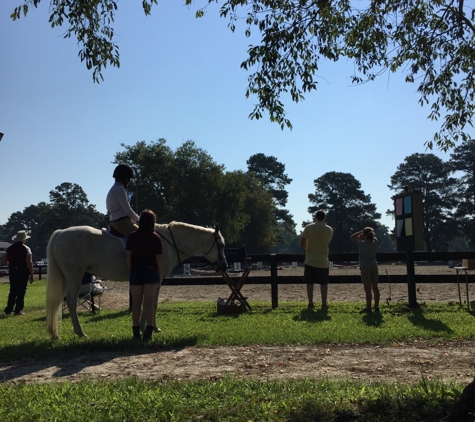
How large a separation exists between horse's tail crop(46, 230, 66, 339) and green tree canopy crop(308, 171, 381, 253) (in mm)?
78941

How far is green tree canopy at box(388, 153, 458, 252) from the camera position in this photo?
260 feet

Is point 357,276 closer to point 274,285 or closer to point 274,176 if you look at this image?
point 274,285

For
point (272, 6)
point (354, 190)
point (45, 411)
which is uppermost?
point (354, 190)

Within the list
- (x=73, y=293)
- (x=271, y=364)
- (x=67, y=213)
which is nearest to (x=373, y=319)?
(x=271, y=364)

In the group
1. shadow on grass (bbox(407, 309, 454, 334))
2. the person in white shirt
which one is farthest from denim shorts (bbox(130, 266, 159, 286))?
shadow on grass (bbox(407, 309, 454, 334))

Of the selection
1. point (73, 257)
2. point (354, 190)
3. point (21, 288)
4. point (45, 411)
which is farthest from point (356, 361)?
point (354, 190)

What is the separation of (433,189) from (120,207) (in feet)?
270

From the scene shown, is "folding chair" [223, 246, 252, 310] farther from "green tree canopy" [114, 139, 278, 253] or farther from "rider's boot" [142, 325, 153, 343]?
"green tree canopy" [114, 139, 278, 253]

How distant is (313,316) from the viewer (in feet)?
33.9

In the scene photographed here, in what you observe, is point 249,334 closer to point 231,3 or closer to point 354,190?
point 231,3

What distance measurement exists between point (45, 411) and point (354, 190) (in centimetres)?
8877

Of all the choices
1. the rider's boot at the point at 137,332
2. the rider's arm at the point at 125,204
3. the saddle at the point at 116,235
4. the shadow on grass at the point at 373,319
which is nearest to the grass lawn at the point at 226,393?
the rider's boot at the point at 137,332

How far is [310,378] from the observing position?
5.18m

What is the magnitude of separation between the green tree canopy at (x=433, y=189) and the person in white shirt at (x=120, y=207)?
74.9 m
